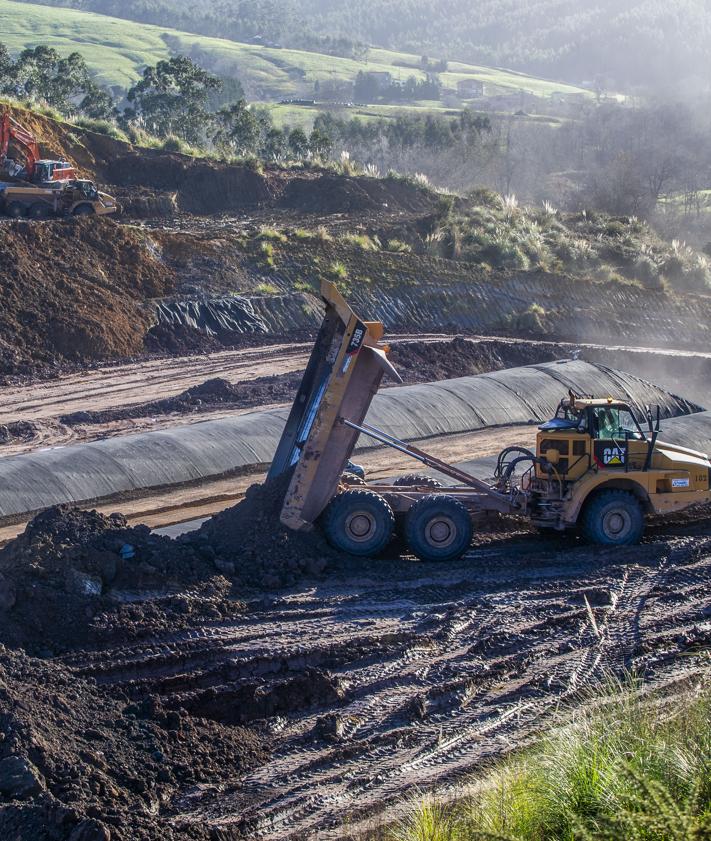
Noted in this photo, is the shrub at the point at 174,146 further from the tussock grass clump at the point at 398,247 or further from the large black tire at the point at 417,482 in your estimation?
the large black tire at the point at 417,482

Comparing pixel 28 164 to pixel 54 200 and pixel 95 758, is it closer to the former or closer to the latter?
pixel 54 200

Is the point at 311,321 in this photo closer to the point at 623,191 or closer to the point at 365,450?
the point at 365,450

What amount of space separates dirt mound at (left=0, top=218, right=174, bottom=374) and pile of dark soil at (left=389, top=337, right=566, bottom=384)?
6832mm

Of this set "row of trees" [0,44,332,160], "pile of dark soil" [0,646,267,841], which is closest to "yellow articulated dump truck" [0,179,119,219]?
"row of trees" [0,44,332,160]

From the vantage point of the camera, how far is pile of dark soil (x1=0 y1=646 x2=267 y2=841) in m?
7.48

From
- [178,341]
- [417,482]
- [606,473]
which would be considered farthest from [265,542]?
[178,341]

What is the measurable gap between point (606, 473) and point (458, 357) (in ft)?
48.9

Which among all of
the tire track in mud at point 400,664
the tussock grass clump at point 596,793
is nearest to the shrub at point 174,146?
the tire track in mud at point 400,664

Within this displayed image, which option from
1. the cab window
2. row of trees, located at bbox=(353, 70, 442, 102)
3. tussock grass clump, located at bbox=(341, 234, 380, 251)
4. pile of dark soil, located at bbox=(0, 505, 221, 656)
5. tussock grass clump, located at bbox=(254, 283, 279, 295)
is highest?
row of trees, located at bbox=(353, 70, 442, 102)

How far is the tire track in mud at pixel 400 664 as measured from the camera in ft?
28.6

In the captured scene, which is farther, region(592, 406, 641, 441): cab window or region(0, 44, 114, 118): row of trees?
region(0, 44, 114, 118): row of trees

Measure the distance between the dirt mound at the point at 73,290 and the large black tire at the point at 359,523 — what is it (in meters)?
14.6

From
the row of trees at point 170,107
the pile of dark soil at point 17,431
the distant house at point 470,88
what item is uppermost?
the distant house at point 470,88

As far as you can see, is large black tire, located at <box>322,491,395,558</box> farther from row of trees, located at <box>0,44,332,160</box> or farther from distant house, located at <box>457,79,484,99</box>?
distant house, located at <box>457,79,484,99</box>
